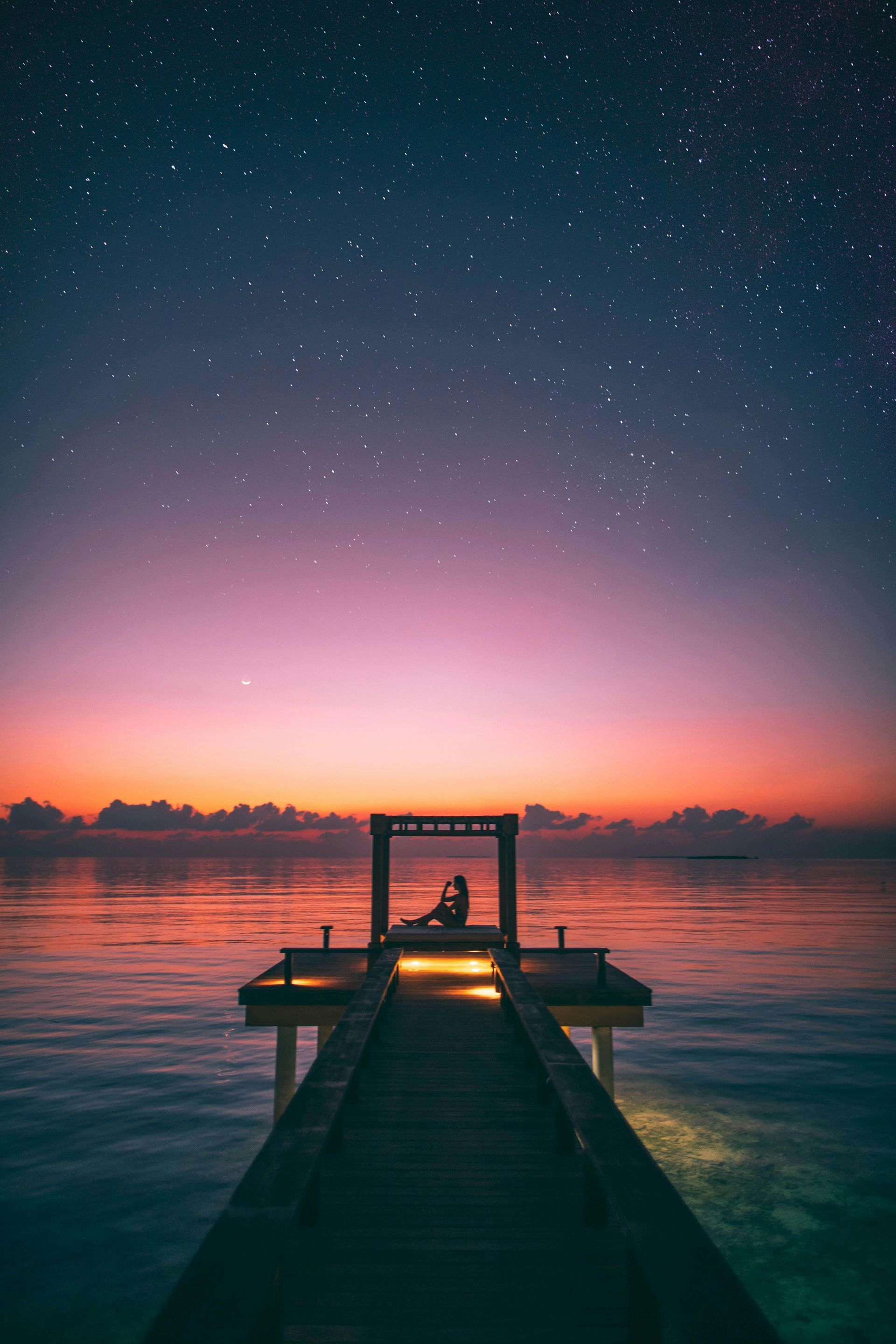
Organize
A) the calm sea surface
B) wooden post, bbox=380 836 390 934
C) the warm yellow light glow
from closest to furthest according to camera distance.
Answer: the calm sea surface, the warm yellow light glow, wooden post, bbox=380 836 390 934

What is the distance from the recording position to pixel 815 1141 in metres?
15.8

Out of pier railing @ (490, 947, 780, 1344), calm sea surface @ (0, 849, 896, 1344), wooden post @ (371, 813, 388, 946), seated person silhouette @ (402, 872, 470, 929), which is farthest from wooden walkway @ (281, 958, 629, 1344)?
seated person silhouette @ (402, 872, 470, 929)

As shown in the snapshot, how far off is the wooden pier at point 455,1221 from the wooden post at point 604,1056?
299 inches

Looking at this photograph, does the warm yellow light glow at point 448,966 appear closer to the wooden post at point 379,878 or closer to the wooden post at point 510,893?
the wooden post at point 510,893

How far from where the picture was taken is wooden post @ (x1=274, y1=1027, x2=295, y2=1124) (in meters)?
15.2

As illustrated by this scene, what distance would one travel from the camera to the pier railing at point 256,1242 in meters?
2.67

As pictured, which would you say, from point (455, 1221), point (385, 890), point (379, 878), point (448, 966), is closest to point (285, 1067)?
point (385, 890)

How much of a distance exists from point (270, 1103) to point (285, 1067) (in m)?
4.20

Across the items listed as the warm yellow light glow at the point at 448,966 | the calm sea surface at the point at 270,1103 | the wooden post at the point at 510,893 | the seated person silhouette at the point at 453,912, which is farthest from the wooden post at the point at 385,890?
the calm sea surface at the point at 270,1103

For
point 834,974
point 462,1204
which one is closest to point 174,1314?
point 462,1204

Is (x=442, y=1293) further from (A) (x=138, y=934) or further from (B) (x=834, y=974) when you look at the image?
(A) (x=138, y=934)

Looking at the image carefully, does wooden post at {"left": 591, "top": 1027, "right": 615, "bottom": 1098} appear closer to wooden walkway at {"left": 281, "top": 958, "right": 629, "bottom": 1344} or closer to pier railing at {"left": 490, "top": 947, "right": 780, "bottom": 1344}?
wooden walkway at {"left": 281, "top": 958, "right": 629, "bottom": 1344}

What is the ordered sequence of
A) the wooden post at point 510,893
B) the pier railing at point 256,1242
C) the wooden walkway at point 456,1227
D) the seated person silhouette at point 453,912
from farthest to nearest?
the seated person silhouette at point 453,912 < the wooden post at point 510,893 < the wooden walkway at point 456,1227 < the pier railing at point 256,1242

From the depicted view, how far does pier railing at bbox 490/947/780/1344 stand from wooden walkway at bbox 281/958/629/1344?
1.21 ft
